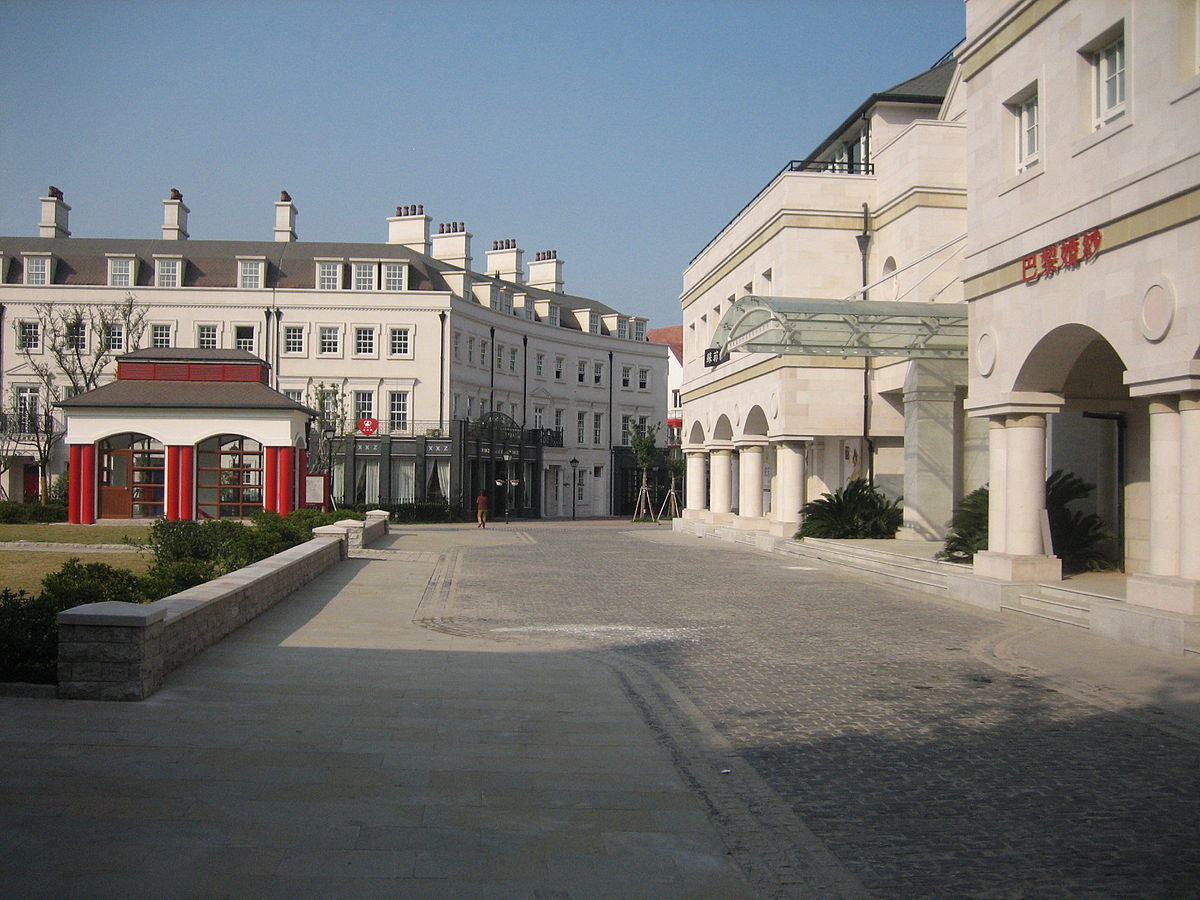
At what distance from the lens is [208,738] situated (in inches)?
298

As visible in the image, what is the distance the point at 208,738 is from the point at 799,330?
53.8 feet

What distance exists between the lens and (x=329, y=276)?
56.4 metres

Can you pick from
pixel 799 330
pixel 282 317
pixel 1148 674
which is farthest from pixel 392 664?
pixel 282 317

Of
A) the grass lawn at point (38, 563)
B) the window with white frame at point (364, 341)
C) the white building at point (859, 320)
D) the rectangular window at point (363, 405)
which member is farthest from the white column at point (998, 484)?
the window with white frame at point (364, 341)

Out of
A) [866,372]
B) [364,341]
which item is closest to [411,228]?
[364,341]

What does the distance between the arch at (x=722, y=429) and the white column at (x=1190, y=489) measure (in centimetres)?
2557

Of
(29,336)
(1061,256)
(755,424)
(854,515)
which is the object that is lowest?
(854,515)

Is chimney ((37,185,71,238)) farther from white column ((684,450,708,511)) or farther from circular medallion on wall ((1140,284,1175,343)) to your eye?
circular medallion on wall ((1140,284,1175,343))

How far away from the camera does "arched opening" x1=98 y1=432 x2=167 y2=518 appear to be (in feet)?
118

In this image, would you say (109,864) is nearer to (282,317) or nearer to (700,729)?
(700,729)

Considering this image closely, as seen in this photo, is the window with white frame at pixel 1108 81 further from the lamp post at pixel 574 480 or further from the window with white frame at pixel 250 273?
the lamp post at pixel 574 480

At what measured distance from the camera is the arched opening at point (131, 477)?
36000 millimetres

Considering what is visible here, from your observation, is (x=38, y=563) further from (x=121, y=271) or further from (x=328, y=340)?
(x=121, y=271)

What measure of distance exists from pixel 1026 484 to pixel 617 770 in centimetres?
1053
